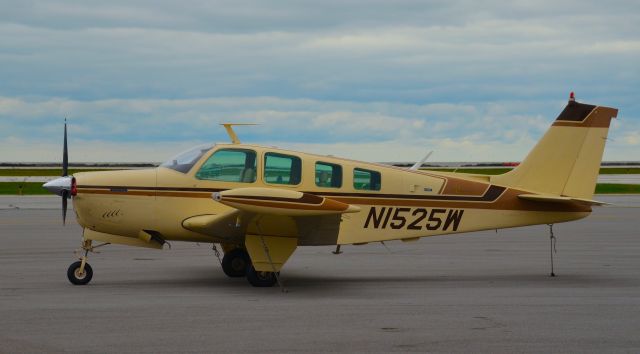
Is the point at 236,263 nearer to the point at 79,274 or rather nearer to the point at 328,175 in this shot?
the point at 328,175

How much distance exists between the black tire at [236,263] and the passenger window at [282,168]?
1.73 meters

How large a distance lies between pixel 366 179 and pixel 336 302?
2.81 metres

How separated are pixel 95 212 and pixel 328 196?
3440 millimetres

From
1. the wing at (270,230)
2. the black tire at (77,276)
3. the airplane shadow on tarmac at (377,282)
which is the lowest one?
the airplane shadow on tarmac at (377,282)

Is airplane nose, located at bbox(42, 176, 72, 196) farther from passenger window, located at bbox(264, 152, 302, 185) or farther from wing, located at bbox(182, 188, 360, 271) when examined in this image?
passenger window, located at bbox(264, 152, 302, 185)

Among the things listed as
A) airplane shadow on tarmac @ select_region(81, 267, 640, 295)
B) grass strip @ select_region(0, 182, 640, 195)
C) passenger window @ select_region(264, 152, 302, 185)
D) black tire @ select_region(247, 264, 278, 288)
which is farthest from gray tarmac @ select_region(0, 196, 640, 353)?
grass strip @ select_region(0, 182, 640, 195)

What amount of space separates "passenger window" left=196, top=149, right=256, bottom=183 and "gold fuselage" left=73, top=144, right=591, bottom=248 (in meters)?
0.08

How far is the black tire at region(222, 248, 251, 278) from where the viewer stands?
1530cm

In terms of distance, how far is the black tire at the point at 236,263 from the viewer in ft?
50.2

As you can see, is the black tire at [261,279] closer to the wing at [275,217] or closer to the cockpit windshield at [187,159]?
the wing at [275,217]

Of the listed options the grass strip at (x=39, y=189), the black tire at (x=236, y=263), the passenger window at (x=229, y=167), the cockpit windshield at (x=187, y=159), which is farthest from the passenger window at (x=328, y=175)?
the grass strip at (x=39, y=189)

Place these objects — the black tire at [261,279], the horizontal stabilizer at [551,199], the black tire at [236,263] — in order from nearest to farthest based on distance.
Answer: the black tire at [261,279] → the horizontal stabilizer at [551,199] → the black tire at [236,263]

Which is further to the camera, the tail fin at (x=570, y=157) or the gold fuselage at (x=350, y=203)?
the tail fin at (x=570, y=157)

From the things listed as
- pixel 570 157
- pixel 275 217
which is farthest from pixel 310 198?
pixel 570 157
